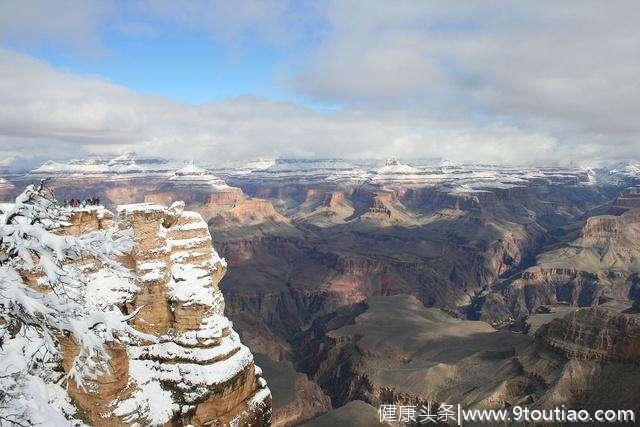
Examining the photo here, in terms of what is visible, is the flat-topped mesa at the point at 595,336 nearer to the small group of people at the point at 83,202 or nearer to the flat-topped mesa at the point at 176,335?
the flat-topped mesa at the point at 176,335

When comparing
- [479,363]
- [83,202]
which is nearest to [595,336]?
[479,363]

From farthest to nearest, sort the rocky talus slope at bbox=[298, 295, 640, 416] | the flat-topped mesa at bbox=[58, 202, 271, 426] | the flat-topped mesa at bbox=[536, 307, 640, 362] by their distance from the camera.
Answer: the flat-topped mesa at bbox=[536, 307, 640, 362]
the rocky talus slope at bbox=[298, 295, 640, 416]
the flat-topped mesa at bbox=[58, 202, 271, 426]

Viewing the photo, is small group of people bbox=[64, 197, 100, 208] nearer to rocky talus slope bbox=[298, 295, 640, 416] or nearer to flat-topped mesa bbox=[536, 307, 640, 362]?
rocky talus slope bbox=[298, 295, 640, 416]

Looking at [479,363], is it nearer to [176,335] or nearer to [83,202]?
[176,335]

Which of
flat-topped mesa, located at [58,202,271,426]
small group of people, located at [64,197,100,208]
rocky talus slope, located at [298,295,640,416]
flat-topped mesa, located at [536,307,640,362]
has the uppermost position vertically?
small group of people, located at [64,197,100,208]


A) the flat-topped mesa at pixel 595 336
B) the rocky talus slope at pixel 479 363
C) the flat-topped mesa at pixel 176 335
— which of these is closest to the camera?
the flat-topped mesa at pixel 176 335

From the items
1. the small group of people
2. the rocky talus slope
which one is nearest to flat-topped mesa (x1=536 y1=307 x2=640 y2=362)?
the rocky talus slope

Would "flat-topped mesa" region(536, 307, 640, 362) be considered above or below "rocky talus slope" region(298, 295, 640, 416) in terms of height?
above

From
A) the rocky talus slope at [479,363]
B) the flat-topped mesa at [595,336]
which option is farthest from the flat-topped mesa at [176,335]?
the flat-topped mesa at [595,336]

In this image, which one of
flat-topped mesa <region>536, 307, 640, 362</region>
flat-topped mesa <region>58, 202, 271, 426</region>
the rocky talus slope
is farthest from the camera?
flat-topped mesa <region>536, 307, 640, 362</region>
